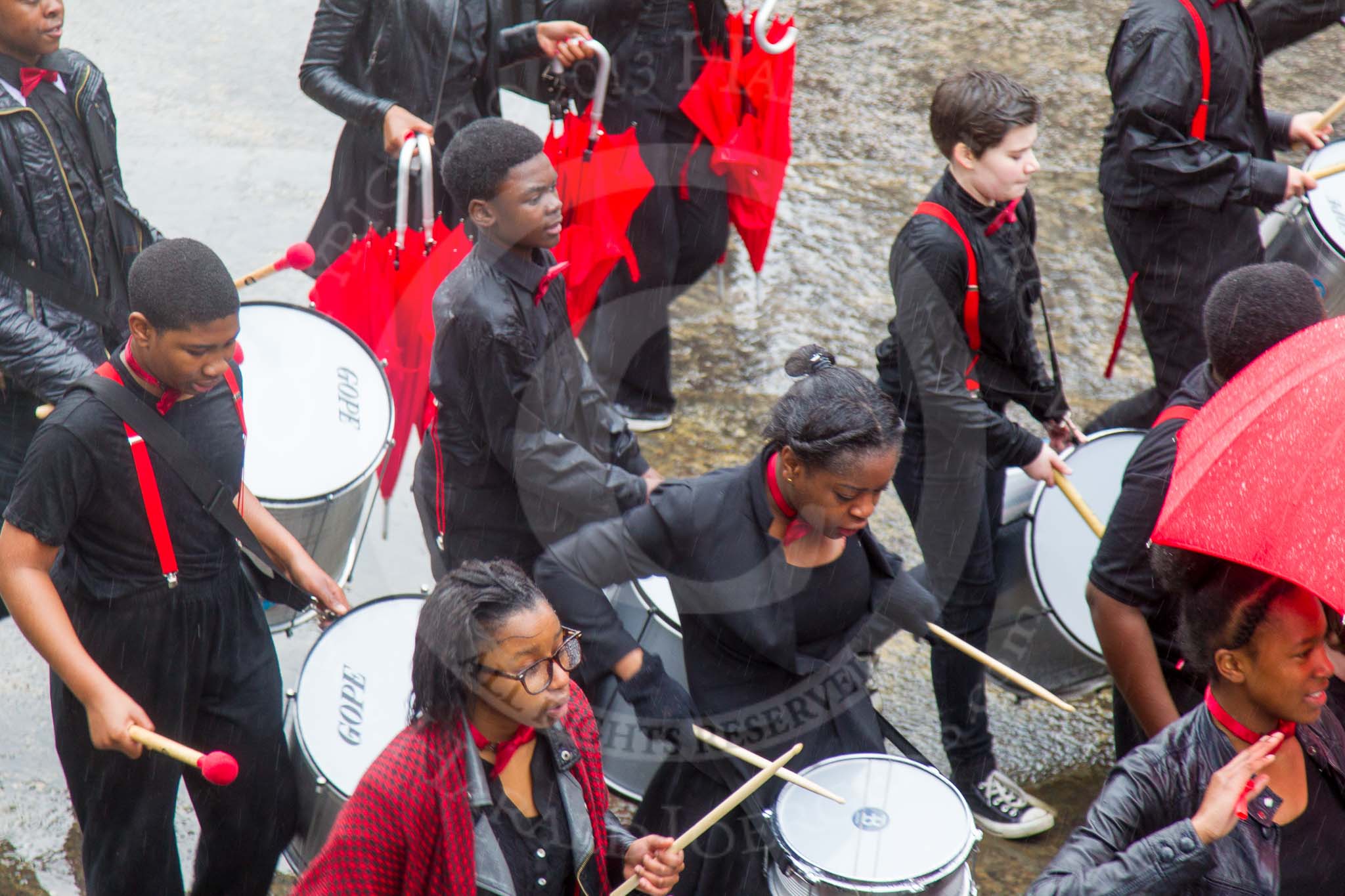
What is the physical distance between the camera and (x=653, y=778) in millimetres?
3154

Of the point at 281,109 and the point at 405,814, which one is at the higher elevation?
the point at 405,814

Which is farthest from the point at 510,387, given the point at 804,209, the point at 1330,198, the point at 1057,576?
the point at 804,209

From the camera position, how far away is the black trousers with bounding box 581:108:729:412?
17.1 ft

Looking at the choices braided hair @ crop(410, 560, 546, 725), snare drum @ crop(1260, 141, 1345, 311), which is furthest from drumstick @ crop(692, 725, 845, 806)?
snare drum @ crop(1260, 141, 1345, 311)

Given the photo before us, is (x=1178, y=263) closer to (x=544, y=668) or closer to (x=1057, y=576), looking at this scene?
(x=1057, y=576)

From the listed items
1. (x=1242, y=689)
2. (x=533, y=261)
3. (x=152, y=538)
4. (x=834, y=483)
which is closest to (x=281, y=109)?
(x=533, y=261)

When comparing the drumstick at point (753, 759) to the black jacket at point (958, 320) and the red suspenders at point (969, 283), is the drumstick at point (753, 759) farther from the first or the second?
the red suspenders at point (969, 283)

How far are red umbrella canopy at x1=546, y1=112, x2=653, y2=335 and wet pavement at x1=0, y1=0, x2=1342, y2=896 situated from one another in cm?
92

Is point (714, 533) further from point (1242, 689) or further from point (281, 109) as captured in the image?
point (281, 109)

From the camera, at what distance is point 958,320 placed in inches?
150

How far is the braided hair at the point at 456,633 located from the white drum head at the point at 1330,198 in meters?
3.07

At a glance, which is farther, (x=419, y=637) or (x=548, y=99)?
(x=548, y=99)

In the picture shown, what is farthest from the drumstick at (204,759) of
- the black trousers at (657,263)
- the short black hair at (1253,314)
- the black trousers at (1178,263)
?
the black trousers at (1178,263)

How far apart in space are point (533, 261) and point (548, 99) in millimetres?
1601
